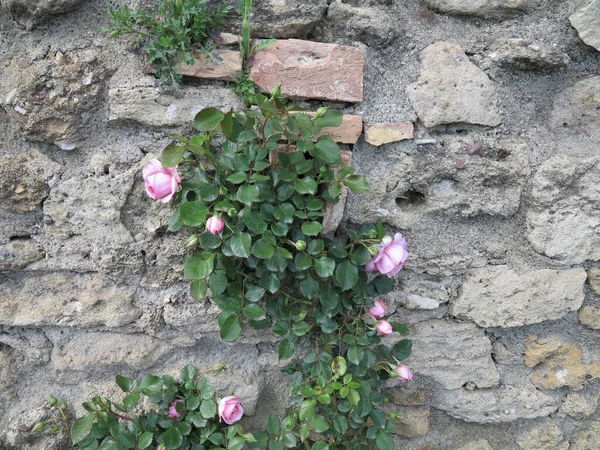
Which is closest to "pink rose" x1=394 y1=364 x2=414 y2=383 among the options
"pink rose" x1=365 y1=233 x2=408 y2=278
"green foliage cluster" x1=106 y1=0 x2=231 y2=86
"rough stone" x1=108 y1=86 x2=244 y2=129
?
"pink rose" x1=365 y1=233 x2=408 y2=278

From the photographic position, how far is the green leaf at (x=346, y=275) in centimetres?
94

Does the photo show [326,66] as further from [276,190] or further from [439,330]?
[439,330]

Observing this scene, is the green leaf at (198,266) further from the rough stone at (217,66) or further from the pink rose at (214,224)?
the rough stone at (217,66)

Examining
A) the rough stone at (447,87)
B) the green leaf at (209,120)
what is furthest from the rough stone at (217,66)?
the rough stone at (447,87)

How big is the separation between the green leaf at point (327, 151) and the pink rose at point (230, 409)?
525mm

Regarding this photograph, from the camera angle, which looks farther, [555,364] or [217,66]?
[555,364]

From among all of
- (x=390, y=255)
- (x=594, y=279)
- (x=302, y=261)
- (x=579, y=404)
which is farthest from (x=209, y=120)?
(x=579, y=404)

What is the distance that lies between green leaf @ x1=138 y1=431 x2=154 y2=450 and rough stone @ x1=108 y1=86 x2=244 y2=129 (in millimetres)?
624

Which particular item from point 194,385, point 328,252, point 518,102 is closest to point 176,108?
point 328,252

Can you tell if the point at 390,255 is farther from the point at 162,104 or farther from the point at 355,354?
the point at 162,104

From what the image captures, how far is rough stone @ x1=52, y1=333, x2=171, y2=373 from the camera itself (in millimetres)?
1021

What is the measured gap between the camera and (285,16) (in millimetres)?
919

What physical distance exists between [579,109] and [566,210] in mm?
216

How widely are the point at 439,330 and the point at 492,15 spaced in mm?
696
